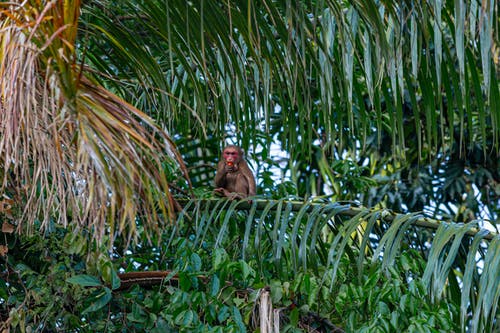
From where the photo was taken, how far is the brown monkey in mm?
6000

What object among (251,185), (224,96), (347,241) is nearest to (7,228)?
(224,96)

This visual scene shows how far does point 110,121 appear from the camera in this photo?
2.50 m

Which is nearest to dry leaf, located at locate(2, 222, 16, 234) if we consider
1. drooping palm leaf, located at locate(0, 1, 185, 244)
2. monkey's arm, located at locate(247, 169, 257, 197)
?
drooping palm leaf, located at locate(0, 1, 185, 244)

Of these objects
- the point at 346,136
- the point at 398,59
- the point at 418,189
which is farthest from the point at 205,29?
the point at 418,189

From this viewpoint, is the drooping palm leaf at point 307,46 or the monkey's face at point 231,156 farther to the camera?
the monkey's face at point 231,156

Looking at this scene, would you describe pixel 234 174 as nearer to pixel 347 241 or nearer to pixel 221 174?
pixel 221 174

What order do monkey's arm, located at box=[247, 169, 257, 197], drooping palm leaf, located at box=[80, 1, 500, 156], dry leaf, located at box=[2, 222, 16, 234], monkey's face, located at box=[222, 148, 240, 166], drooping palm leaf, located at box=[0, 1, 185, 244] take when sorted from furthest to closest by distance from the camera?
monkey's face, located at box=[222, 148, 240, 166] < monkey's arm, located at box=[247, 169, 257, 197] < dry leaf, located at box=[2, 222, 16, 234] < drooping palm leaf, located at box=[80, 1, 500, 156] < drooping palm leaf, located at box=[0, 1, 185, 244]

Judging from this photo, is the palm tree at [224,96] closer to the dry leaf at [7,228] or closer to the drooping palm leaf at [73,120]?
the drooping palm leaf at [73,120]

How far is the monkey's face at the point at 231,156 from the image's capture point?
19.7 feet

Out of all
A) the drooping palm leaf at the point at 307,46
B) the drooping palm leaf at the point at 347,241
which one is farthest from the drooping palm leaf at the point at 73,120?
the drooping palm leaf at the point at 347,241

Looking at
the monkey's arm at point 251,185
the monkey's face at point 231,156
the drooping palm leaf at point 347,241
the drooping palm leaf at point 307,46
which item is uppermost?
the drooping palm leaf at point 307,46

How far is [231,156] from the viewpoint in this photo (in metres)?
6.03

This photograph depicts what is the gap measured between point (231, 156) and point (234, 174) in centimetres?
12

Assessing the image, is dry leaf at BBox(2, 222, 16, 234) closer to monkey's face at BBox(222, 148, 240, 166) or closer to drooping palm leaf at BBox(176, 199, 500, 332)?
drooping palm leaf at BBox(176, 199, 500, 332)
